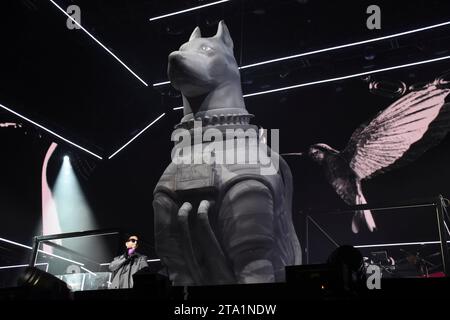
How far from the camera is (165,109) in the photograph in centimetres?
691

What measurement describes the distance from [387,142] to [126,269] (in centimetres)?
334

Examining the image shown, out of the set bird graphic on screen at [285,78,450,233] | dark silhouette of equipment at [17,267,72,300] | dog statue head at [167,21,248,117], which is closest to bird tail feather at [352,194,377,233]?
bird graphic on screen at [285,78,450,233]

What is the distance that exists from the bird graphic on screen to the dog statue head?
8.81 feet

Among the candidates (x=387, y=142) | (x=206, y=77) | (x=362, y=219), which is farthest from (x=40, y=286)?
(x=387, y=142)

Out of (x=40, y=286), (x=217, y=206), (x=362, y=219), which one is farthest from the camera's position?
(x=362, y=219)

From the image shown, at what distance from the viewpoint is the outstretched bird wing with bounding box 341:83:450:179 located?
559cm

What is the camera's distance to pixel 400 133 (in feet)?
18.9

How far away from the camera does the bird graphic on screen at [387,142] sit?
5.58m

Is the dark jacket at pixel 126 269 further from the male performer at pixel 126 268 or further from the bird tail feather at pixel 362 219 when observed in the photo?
the bird tail feather at pixel 362 219

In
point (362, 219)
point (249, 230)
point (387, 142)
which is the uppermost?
point (387, 142)

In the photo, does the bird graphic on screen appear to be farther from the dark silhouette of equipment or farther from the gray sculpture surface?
the dark silhouette of equipment

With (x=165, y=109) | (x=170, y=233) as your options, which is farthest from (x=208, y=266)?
(x=165, y=109)

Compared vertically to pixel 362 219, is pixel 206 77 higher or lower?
higher

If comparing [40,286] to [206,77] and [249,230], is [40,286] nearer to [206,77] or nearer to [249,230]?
[249,230]
